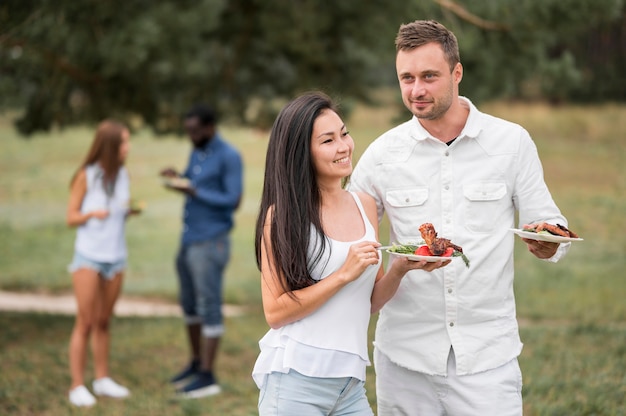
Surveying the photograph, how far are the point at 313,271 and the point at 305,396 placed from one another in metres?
0.44

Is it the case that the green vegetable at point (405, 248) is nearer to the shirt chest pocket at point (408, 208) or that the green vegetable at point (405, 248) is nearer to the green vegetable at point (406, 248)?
the green vegetable at point (406, 248)

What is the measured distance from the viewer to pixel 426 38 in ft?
10.2

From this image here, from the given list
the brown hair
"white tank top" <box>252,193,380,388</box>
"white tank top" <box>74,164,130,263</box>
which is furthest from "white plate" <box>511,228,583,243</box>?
"white tank top" <box>74,164,130,263</box>

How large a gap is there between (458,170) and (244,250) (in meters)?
13.5

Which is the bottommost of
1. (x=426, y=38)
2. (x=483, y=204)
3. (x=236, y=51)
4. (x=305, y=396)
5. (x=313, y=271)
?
(x=305, y=396)

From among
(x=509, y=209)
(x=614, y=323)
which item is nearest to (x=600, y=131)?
(x=614, y=323)

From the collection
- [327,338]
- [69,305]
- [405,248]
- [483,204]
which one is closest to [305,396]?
[327,338]

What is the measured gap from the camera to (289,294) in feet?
9.64

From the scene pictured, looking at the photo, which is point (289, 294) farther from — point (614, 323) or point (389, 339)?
point (614, 323)

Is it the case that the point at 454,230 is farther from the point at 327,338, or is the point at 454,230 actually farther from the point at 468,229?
the point at 327,338

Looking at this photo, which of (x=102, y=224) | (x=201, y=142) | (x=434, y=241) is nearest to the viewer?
(x=434, y=241)

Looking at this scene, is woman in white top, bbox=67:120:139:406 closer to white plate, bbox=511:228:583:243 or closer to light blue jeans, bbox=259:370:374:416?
light blue jeans, bbox=259:370:374:416

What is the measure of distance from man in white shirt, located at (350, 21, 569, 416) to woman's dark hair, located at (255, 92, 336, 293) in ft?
1.27

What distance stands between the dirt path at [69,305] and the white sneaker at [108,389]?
4.08 metres
